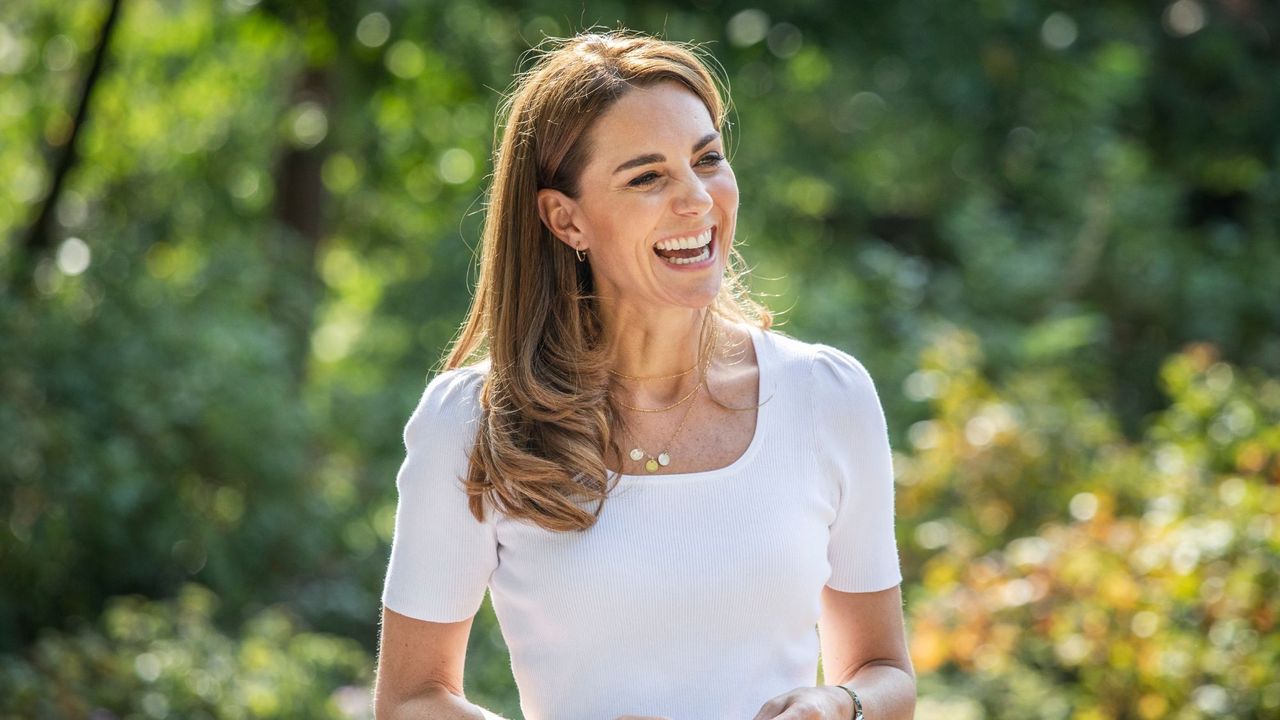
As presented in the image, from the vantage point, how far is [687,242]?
192cm

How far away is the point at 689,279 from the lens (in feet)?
6.30

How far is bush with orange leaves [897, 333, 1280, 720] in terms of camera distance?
12.0ft

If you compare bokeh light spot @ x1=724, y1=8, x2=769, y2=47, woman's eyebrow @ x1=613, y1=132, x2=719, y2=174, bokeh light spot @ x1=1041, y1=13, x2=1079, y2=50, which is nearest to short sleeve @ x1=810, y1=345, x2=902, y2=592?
woman's eyebrow @ x1=613, y1=132, x2=719, y2=174

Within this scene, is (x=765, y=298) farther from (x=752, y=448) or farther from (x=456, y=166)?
(x=752, y=448)

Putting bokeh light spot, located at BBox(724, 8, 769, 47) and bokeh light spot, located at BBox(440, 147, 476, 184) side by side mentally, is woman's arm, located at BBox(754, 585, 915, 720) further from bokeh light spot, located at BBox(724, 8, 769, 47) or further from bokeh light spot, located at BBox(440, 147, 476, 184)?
bokeh light spot, located at BBox(440, 147, 476, 184)

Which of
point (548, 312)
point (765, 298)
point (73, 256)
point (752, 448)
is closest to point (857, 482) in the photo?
point (752, 448)

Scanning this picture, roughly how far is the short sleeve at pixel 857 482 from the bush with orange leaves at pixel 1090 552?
6.14ft

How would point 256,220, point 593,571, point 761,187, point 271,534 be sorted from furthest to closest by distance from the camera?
point 761,187
point 256,220
point 271,534
point 593,571

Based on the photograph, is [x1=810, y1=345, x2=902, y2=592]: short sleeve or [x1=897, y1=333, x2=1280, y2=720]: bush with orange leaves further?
[x1=897, y1=333, x2=1280, y2=720]: bush with orange leaves

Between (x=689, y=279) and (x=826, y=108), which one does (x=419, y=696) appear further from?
(x=826, y=108)

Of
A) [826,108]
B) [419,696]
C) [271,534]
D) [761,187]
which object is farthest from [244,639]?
[826,108]

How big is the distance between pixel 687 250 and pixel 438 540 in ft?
1.70

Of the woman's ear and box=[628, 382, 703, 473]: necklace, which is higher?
the woman's ear

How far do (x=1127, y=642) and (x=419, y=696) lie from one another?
2.64 meters
